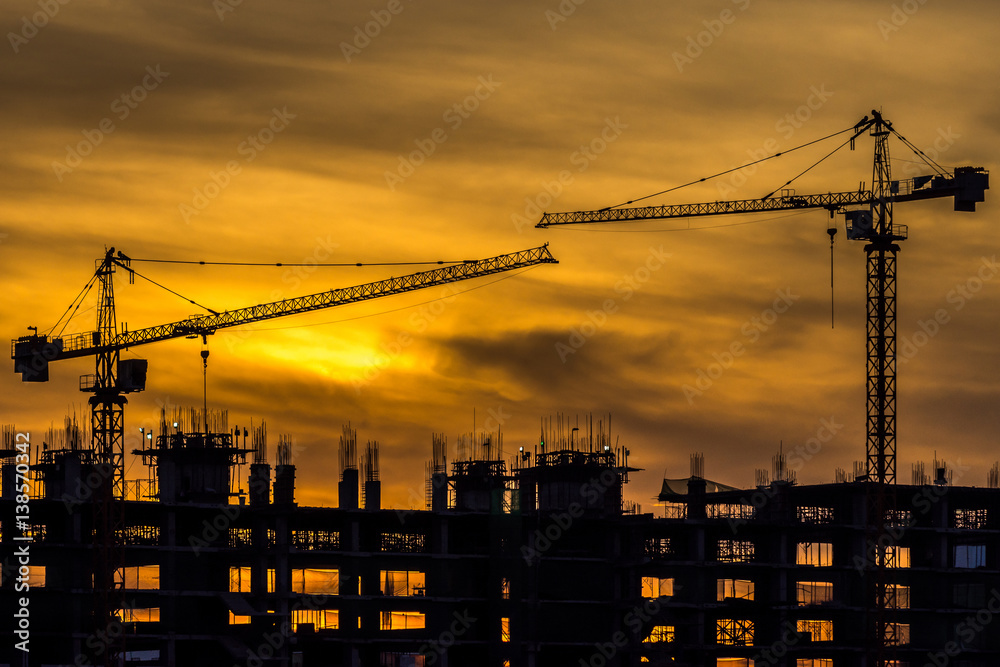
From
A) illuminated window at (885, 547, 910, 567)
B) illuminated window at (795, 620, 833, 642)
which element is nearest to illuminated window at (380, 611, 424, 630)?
illuminated window at (795, 620, 833, 642)

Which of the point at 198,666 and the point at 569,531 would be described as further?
the point at 569,531

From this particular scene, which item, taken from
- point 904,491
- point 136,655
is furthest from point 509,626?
point 904,491

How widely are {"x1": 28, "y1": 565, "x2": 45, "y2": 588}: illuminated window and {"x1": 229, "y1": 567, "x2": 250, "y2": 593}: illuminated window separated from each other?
15.2 m

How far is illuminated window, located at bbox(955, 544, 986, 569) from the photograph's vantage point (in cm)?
15088

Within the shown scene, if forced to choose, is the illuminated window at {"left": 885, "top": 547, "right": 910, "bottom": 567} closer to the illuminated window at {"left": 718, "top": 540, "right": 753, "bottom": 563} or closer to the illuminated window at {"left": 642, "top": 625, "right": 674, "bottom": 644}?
the illuminated window at {"left": 718, "top": 540, "right": 753, "bottom": 563}

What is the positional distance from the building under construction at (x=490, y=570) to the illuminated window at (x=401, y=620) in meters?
0.14

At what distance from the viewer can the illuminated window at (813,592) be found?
145 meters

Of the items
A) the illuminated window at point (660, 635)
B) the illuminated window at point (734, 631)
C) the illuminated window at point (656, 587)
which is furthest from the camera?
the illuminated window at point (656, 587)

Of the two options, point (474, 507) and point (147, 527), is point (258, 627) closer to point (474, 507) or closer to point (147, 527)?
point (147, 527)

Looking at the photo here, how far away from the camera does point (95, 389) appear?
132000 millimetres

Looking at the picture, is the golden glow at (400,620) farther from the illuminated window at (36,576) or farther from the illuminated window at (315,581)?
the illuminated window at (36,576)

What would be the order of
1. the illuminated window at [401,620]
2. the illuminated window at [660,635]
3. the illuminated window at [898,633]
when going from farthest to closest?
the illuminated window at [898,633] < the illuminated window at [660,635] < the illuminated window at [401,620]

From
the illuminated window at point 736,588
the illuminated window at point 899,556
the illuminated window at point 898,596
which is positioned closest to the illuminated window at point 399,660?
the illuminated window at point 736,588

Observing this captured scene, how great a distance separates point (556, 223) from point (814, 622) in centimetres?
4993
